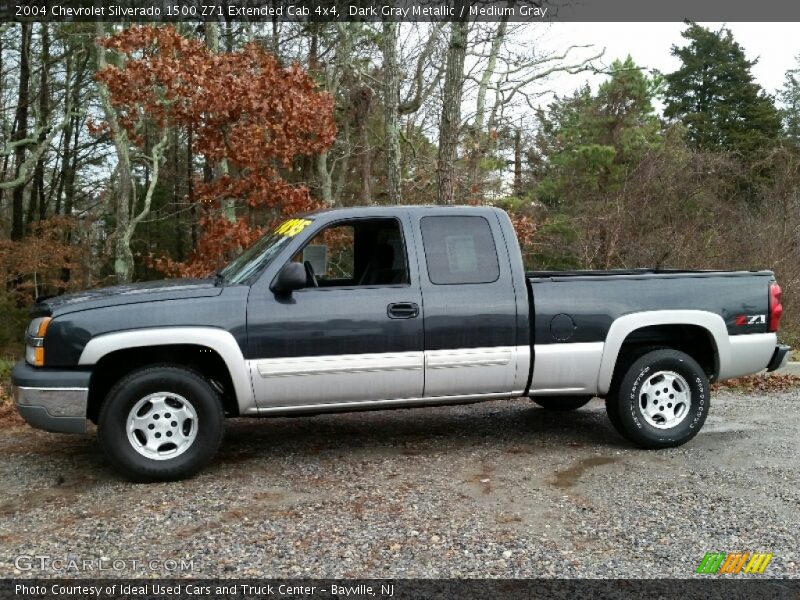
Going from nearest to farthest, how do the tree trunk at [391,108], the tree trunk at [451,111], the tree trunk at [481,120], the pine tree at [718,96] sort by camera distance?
the tree trunk at [451,111]
the tree trunk at [391,108]
the tree trunk at [481,120]
the pine tree at [718,96]

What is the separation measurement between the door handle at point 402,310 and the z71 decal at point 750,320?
2.70 metres

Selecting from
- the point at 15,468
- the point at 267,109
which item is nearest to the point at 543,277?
the point at 15,468

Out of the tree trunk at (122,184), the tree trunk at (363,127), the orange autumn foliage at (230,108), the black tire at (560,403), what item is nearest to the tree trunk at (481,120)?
the tree trunk at (363,127)

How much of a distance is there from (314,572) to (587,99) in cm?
2772

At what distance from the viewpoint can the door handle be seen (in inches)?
219

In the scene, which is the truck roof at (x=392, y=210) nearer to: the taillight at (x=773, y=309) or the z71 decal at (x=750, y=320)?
the z71 decal at (x=750, y=320)

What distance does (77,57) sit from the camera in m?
23.6

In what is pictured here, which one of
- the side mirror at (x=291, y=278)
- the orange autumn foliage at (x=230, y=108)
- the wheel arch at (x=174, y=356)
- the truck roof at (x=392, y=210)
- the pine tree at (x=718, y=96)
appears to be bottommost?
the wheel arch at (x=174, y=356)

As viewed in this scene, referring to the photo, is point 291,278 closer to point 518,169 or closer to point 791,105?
point 518,169

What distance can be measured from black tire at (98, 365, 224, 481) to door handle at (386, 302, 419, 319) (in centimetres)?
137

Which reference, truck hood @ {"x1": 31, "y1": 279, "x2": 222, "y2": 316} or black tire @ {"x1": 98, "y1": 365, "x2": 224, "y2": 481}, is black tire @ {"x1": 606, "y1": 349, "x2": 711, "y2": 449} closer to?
black tire @ {"x1": 98, "y1": 365, "x2": 224, "y2": 481}

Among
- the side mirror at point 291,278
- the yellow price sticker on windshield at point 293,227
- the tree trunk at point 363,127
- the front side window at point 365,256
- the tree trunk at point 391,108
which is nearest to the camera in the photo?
the side mirror at point 291,278

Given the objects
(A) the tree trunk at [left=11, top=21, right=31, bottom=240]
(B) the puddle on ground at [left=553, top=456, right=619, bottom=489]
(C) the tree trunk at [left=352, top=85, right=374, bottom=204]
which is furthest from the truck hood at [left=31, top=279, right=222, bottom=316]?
(A) the tree trunk at [left=11, top=21, right=31, bottom=240]

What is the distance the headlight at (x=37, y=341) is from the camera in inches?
199
